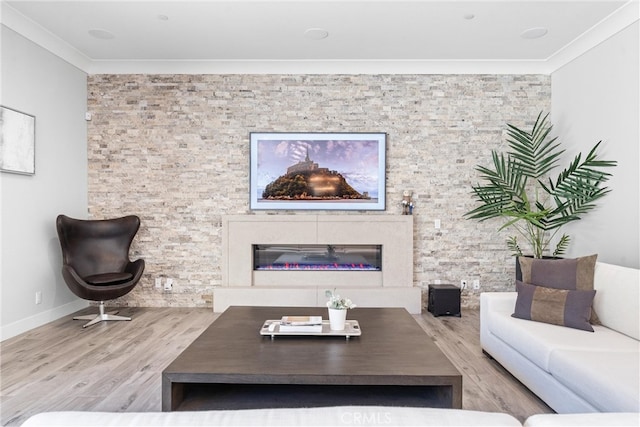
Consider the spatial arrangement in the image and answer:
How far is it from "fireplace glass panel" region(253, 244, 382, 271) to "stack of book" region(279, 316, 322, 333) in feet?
7.47

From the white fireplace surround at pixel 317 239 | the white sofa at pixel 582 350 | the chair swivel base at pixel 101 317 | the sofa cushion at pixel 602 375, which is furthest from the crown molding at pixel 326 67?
the sofa cushion at pixel 602 375

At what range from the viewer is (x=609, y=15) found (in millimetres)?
3777

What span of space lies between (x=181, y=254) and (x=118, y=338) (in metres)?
1.43

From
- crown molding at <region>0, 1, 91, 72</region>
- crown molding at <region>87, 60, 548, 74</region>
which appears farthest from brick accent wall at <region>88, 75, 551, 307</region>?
crown molding at <region>0, 1, 91, 72</region>

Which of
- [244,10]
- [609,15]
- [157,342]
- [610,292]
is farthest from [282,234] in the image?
[609,15]

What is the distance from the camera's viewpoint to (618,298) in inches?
102

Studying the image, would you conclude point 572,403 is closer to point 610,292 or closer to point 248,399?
point 610,292

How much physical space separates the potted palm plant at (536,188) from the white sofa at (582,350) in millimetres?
1446

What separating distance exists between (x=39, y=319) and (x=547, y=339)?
454 cm

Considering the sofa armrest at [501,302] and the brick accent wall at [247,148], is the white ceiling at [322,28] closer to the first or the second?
the brick accent wall at [247,148]

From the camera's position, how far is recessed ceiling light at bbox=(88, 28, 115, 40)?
411 cm

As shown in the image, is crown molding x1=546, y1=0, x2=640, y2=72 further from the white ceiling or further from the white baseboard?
the white baseboard

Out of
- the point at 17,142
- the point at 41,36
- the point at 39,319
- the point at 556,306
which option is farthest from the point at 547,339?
the point at 41,36

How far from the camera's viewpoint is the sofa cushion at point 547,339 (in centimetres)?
226
